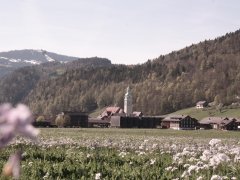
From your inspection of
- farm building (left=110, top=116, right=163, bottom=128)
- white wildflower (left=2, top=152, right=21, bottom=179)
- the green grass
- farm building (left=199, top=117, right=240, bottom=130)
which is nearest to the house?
farm building (left=199, top=117, right=240, bottom=130)

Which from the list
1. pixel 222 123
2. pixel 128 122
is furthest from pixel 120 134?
pixel 128 122

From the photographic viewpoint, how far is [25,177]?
11969 mm

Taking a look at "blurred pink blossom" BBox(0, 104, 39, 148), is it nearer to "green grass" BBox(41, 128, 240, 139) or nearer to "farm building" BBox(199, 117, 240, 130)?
"green grass" BBox(41, 128, 240, 139)

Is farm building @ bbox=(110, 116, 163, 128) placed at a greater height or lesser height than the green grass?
greater

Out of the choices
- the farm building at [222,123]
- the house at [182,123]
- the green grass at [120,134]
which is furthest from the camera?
the house at [182,123]

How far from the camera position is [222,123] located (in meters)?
181

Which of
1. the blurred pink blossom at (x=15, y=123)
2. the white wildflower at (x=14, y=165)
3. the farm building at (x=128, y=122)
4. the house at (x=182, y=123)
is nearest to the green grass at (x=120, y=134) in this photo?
the white wildflower at (x=14, y=165)

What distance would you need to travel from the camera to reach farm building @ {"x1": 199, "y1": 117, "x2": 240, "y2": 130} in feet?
587

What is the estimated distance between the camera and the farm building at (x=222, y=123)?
587ft

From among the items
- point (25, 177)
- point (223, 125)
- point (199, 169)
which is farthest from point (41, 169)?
point (223, 125)

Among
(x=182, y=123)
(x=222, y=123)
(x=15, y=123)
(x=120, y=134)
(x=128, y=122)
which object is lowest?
(x=15, y=123)

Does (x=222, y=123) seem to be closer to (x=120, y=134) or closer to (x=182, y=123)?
(x=182, y=123)

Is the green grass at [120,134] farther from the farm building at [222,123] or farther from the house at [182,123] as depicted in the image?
the house at [182,123]

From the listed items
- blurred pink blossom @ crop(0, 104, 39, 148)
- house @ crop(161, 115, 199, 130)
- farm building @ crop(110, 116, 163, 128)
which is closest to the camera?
blurred pink blossom @ crop(0, 104, 39, 148)
